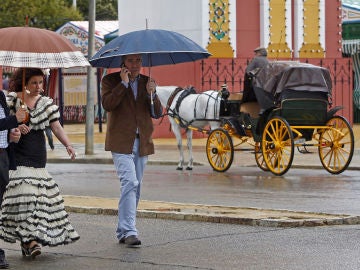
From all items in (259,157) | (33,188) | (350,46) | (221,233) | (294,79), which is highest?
(350,46)

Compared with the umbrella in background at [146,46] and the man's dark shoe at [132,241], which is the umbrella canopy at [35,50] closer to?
the umbrella in background at [146,46]

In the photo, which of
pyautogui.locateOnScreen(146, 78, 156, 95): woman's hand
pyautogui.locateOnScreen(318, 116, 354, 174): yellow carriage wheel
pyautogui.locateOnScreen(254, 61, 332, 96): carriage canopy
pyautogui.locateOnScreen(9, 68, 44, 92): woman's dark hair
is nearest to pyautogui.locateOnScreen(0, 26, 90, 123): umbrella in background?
pyautogui.locateOnScreen(9, 68, 44, 92): woman's dark hair

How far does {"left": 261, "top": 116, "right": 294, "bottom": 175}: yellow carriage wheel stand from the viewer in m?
19.4

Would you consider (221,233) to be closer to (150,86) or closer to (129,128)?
(129,128)

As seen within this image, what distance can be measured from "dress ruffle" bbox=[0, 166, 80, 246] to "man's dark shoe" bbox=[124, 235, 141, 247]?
74cm

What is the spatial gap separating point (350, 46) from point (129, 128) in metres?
27.6

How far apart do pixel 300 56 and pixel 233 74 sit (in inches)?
107

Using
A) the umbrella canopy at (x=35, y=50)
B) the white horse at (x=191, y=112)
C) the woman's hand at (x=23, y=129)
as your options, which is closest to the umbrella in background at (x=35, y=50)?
the umbrella canopy at (x=35, y=50)

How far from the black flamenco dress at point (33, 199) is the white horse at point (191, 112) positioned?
11.8m

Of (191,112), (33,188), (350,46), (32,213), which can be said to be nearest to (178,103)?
(191,112)

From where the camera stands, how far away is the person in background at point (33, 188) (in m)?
9.81

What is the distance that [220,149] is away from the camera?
21.0m

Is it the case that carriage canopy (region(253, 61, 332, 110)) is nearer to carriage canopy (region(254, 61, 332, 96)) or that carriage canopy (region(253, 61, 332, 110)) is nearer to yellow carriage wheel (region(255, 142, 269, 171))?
carriage canopy (region(254, 61, 332, 96))

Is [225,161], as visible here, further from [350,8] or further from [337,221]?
[350,8]
